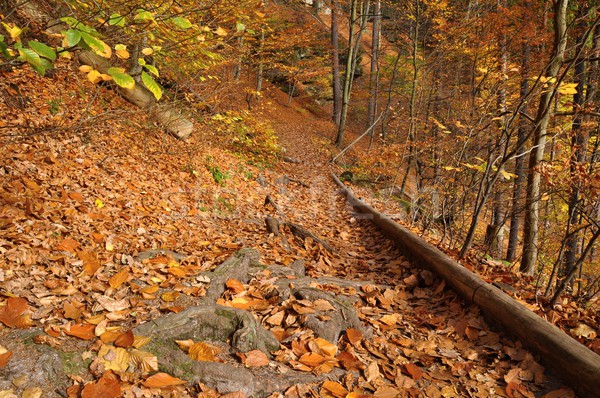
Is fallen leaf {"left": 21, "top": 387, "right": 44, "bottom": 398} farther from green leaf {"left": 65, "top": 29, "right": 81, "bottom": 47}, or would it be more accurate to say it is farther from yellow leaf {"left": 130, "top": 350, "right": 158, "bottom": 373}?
green leaf {"left": 65, "top": 29, "right": 81, "bottom": 47}

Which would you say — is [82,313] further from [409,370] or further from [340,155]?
[340,155]

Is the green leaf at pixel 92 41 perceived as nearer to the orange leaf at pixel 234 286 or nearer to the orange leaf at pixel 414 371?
the orange leaf at pixel 234 286

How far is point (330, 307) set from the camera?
10.3 feet

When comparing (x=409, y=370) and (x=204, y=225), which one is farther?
(x=204, y=225)

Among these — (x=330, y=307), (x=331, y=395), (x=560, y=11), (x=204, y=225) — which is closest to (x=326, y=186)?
(x=204, y=225)

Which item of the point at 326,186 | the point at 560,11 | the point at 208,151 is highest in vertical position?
the point at 560,11

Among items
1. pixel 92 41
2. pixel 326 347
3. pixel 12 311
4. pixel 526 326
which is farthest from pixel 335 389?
pixel 92 41

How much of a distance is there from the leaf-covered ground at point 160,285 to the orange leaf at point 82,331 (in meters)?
0.01

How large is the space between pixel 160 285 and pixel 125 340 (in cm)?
95

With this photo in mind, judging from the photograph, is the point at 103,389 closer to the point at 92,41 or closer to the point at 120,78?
the point at 120,78

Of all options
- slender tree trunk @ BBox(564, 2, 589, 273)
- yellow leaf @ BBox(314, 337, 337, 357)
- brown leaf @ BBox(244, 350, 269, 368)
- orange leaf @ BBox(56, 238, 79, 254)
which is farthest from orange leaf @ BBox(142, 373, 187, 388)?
slender tree trunk @ BBox(564, 2, 589, 273)

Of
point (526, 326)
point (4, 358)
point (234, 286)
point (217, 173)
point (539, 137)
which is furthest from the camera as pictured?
point (217, 173)

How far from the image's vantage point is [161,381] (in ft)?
6.82

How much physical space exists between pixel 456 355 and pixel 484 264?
2.35 meters
